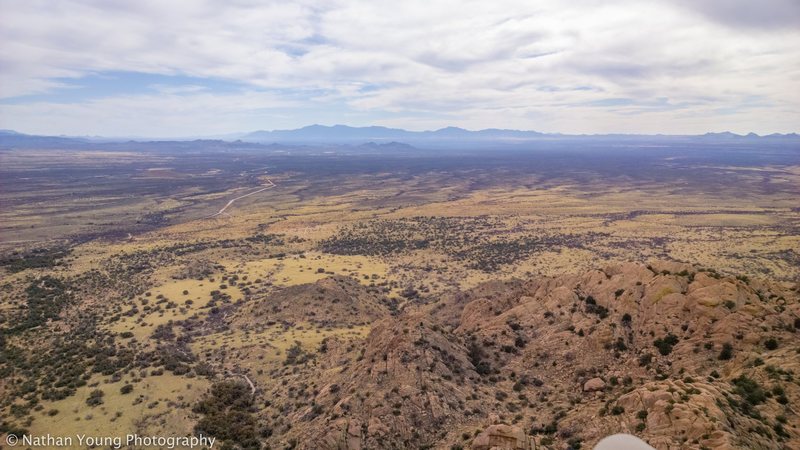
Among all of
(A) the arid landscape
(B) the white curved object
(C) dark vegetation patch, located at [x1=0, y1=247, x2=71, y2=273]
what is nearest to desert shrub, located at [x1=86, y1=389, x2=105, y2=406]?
(A) the arid landscape

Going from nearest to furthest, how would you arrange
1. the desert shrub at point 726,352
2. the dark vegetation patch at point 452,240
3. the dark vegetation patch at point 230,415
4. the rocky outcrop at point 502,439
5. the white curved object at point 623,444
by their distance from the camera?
the white curved object at point 623,444, the rocky outcrop at point 502,439, the desert shrub at point 726,352, the dark vegetation patch at point 230,415, the dark vegetation patch at point 452,240

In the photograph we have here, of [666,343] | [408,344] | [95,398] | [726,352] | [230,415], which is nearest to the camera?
[726,352]

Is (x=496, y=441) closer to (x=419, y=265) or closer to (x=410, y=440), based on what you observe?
(x=410, y=440)

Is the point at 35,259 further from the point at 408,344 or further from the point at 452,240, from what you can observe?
the point at 408,344

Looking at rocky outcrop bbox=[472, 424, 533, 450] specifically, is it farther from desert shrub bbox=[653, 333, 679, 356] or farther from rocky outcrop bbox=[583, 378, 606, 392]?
desert shrub bbox=[653, 333, 679, 356]

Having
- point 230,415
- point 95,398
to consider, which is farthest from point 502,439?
point 95,398

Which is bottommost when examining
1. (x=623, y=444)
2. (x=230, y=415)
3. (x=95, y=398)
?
(x=95, y=398)

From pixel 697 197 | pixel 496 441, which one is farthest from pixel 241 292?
pixel 697 197

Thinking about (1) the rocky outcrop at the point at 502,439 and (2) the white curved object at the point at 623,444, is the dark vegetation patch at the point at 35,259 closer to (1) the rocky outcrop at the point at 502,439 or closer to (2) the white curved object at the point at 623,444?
(1) the rocky outcrop at the point at 502,439

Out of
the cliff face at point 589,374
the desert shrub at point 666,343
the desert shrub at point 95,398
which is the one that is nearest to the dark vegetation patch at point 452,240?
the cliff face at point 589,374
